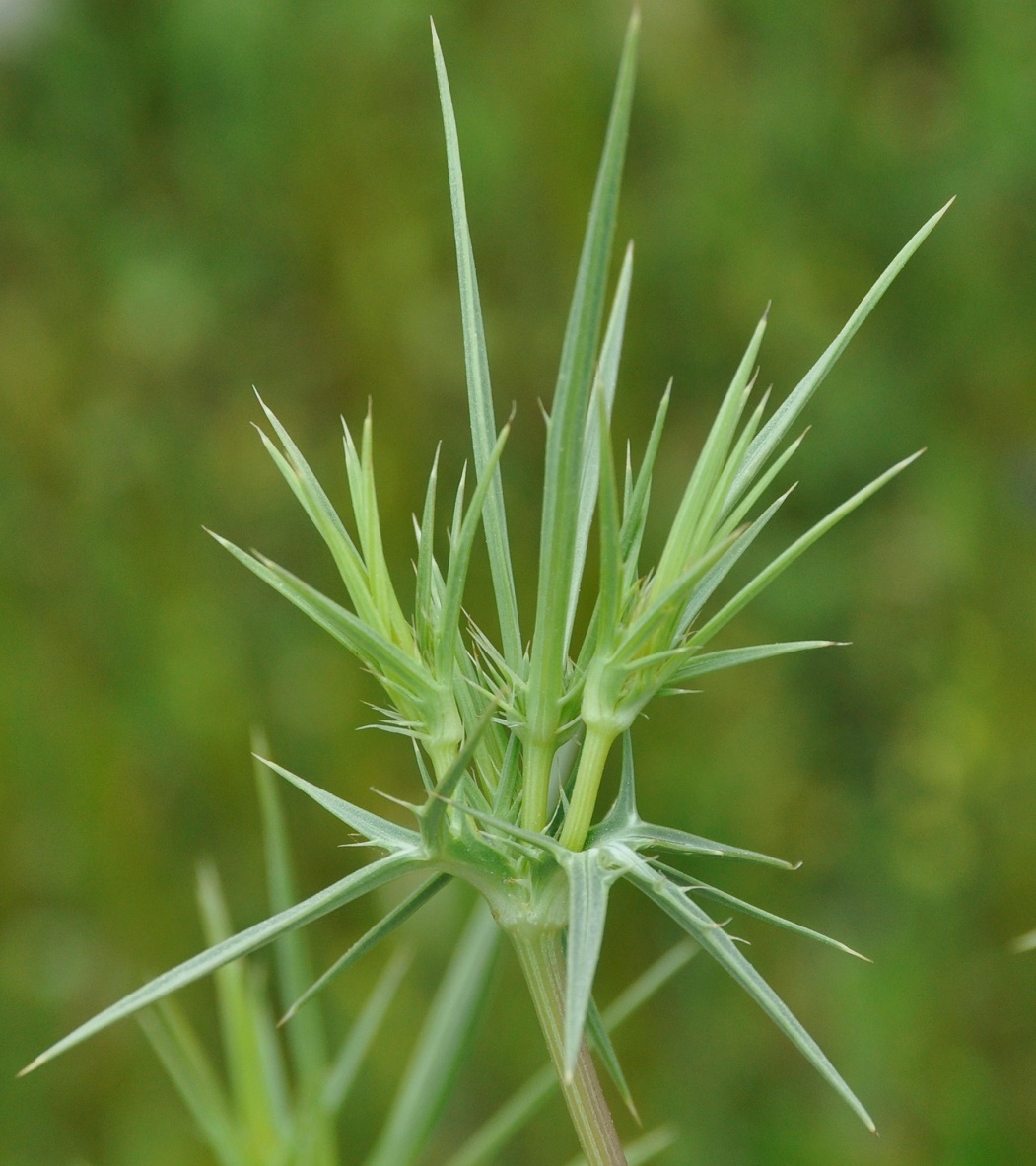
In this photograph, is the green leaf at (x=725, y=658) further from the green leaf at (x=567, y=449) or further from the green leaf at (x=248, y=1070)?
the green leaf at (x=248, y=1070)

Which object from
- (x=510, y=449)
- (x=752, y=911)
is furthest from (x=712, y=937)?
(x=510, y=449)

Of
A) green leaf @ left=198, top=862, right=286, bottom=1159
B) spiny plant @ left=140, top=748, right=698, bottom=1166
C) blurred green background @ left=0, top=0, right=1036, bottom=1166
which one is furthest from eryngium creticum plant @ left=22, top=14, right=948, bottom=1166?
blurred green background @ left=0, top=0, right=1036, bottom=1166

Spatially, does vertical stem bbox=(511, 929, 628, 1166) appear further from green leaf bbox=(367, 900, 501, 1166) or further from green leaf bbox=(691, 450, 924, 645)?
green leaf bbox=(367, 900, 501, 1166)

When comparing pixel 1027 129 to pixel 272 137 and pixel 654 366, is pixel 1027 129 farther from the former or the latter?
pixel 272 137

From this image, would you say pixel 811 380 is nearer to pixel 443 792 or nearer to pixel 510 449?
pixel 443 792

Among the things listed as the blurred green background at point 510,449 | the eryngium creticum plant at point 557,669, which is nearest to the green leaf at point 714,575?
the eryngium creticum plant at point 557,669

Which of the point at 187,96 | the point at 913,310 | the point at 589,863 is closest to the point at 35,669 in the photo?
the point at 187,96

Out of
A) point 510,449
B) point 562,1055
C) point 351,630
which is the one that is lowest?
point 510,449
